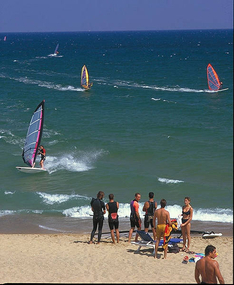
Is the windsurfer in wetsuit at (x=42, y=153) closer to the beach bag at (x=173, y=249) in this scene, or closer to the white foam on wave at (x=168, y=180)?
the white foam on wave at (x=168, y=180)

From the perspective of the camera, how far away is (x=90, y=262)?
10766 millimetres

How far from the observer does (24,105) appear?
124 ft

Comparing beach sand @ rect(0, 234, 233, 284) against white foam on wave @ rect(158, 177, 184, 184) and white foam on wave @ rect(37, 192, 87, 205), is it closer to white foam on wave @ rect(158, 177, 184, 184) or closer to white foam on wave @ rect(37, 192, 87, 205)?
white foam on wave @ rect(37, 192, 87, 205)

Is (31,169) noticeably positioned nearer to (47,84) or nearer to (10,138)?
Result: (10,138)

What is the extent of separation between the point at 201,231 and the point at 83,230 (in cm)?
351

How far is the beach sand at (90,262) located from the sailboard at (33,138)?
264 inches

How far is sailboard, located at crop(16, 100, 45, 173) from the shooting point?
1906 centimetres

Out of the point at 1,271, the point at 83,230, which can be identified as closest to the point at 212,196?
the point at 83,230

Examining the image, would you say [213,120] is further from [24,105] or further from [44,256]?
[44,256]

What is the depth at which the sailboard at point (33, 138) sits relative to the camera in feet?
62.5

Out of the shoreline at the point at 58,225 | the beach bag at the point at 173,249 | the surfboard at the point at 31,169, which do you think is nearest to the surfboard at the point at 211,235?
the shoreline at the point at 58,225

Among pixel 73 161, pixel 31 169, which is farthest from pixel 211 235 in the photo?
pixel 73 161

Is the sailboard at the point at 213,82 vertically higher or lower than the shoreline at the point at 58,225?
higher

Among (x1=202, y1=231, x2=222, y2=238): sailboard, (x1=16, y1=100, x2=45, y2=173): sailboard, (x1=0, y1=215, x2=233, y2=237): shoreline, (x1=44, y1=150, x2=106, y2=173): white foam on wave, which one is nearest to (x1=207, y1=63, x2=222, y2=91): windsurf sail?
(x1=44, y1=150, x2=106, y2=173): white foam on wave
